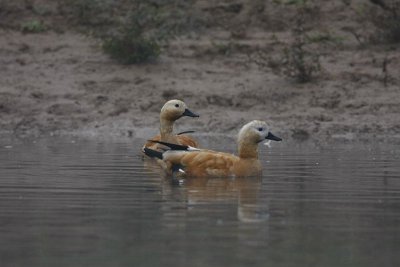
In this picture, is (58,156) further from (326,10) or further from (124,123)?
(326,10)

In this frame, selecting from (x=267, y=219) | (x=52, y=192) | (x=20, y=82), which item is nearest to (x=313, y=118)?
(x=20, y=82)

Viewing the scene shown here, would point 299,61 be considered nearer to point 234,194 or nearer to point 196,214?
point 234,194

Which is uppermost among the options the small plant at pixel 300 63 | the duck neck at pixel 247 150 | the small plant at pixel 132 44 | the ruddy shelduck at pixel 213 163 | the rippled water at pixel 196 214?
the small plant at pixel 132 44

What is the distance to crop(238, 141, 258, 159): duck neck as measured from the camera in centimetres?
1377

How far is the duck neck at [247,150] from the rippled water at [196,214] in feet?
0.88

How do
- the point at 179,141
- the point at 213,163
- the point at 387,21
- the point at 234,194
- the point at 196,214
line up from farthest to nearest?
the point at 387,21 → the point at 179,141 → the point at 213,163 → the point at 234,194 → the point at 196,214

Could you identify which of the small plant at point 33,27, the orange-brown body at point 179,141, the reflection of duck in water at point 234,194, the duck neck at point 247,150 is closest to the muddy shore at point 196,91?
the small plant at point 33,27

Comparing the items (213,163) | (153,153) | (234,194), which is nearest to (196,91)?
(153,153)

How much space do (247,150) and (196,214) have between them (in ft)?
11.5

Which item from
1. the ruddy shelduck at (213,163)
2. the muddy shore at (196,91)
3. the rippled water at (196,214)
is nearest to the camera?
the rippled water at (196,214)

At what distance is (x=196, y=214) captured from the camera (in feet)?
34.0

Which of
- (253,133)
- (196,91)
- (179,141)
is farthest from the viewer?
(196,91)

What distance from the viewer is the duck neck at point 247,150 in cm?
1377

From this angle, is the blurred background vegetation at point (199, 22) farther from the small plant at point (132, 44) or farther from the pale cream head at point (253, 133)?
the pale cream head at point (253, 133)
